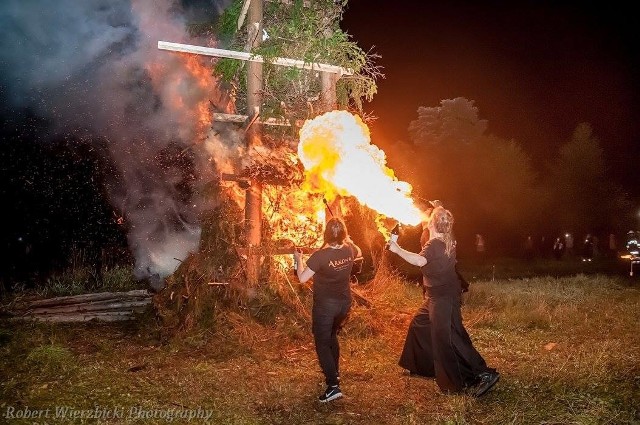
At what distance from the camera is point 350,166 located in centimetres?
727

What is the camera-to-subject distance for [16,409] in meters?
4.84

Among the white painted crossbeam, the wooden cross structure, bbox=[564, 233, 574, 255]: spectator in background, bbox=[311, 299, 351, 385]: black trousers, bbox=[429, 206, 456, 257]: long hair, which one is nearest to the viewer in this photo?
bbox=[311, 299, 351, 385]: black trousers

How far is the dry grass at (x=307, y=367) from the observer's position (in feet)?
16.6

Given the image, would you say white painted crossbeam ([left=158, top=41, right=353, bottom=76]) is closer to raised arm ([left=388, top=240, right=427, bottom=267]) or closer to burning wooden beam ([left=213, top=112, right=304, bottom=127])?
burning wooden beam ([left=213, top=112, right=304, bottom=127])

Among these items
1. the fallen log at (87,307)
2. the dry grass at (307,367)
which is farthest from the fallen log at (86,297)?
the dry grass at (307,367)

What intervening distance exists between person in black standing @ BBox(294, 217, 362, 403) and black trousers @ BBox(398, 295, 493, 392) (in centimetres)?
111

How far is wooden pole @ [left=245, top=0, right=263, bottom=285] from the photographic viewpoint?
8.64 meters

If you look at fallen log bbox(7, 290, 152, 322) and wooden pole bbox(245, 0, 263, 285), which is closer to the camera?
wooden pole bbox(245, 0, 263, 285)

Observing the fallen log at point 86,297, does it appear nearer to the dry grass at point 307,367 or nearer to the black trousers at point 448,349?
the dry grass at point 307,367

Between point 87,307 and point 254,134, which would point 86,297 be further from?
point 254,134

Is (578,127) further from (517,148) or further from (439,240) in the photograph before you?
(439,240)

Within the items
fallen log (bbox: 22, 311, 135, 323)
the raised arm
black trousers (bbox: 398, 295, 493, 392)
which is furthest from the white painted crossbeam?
fallen log (bbox: 22, 311, 135, 323)


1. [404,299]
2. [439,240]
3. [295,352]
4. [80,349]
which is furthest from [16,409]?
[404,299]

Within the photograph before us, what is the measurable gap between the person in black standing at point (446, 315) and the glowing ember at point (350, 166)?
89 cm
